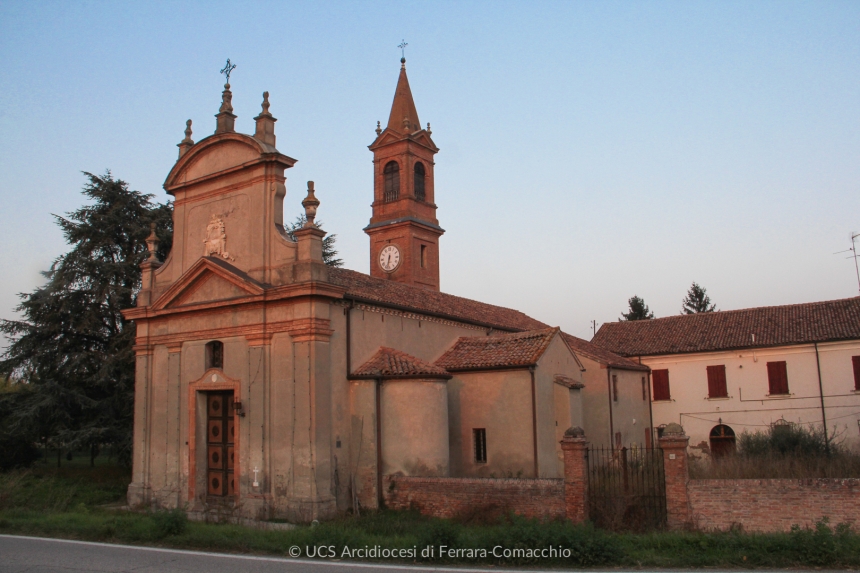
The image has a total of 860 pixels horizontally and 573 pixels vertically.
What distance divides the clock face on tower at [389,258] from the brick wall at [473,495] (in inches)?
552

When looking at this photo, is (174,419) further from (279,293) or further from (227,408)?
(279,293)

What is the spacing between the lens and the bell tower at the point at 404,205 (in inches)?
1196

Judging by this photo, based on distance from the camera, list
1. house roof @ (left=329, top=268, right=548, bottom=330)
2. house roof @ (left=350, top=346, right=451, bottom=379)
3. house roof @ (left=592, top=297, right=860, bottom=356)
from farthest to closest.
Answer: house roof @ (left=592, top=297, right=860, bottom=356) < house roof @ (left=329, top=268, right=548, bottom=330) < house roof @ (left=350, top=346, right=451, bottom=379)

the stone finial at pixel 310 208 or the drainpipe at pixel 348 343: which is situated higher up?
the stone finial at pixel 310 208

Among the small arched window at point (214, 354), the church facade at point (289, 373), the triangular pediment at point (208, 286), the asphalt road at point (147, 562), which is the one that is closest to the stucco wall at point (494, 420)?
the church facade at point (289, 373)

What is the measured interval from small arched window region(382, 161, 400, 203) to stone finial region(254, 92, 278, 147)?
37.0ft

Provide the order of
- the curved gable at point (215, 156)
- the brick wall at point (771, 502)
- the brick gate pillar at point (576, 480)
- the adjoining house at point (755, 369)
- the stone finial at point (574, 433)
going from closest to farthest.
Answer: the brick wall at point (771, 502) < the brick gate pillar at point (576, 480) < the stone finial at point (574, 433) < the curved gable at point (215, 156) < the adjoining house at point (755, 369)

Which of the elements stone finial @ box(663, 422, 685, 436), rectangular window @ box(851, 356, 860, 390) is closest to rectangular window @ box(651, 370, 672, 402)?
rectangular window @ box(851, 356, 860, 390)

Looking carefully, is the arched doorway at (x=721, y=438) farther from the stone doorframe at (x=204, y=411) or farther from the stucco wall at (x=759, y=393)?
the stone doorframe at (x=204, y=411)

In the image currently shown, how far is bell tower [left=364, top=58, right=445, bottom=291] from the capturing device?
30391 millimetres

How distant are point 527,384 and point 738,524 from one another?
816 cm

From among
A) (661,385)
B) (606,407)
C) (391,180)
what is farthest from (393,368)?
(661,385)

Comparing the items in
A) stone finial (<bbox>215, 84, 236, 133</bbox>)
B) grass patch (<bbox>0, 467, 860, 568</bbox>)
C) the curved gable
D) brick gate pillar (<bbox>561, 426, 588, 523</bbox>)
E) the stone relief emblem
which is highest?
stone finial (<bbox>215, 84, 236, 133</bbox>)

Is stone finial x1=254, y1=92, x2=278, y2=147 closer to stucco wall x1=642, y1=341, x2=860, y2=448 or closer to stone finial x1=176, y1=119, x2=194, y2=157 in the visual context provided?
stone finial x1=176, y1=119, x2=194, y2=157
